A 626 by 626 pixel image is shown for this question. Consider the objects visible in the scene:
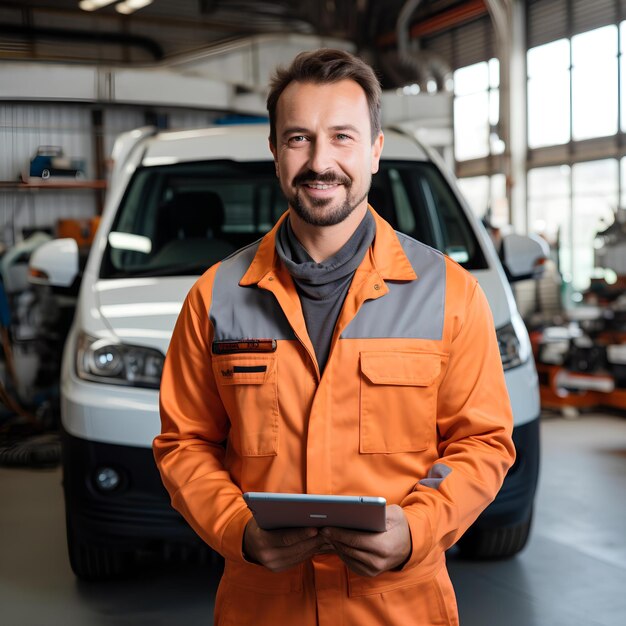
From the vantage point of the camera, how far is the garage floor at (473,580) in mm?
3223

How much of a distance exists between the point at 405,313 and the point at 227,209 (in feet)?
8.14

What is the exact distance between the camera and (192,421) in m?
1.63

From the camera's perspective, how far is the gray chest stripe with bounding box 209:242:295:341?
1.55m

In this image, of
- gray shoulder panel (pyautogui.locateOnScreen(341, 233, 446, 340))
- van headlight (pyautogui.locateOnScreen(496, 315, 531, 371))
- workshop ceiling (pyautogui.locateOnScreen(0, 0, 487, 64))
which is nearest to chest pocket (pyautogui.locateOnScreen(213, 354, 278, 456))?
gray shoulder panel (pyautogui.locateOnScreen(341, 233, 446, 340))

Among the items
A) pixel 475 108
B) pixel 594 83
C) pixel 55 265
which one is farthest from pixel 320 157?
pixel 475 108

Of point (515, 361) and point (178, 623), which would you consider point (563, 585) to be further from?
point (178, 623)

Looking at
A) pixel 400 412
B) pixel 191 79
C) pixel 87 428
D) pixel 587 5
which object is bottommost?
pixel 87 428

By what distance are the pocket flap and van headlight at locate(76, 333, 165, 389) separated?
164 cm

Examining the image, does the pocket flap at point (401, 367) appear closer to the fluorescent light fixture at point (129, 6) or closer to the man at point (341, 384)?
the man at point (341, 384)

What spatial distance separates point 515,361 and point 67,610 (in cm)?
192

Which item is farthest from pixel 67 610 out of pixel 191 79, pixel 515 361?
pixel 191 79

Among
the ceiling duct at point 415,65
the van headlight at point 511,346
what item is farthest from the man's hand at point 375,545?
the ceiling duct at point 415,65

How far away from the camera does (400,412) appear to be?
1.53m

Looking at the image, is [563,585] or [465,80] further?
[465,80]
